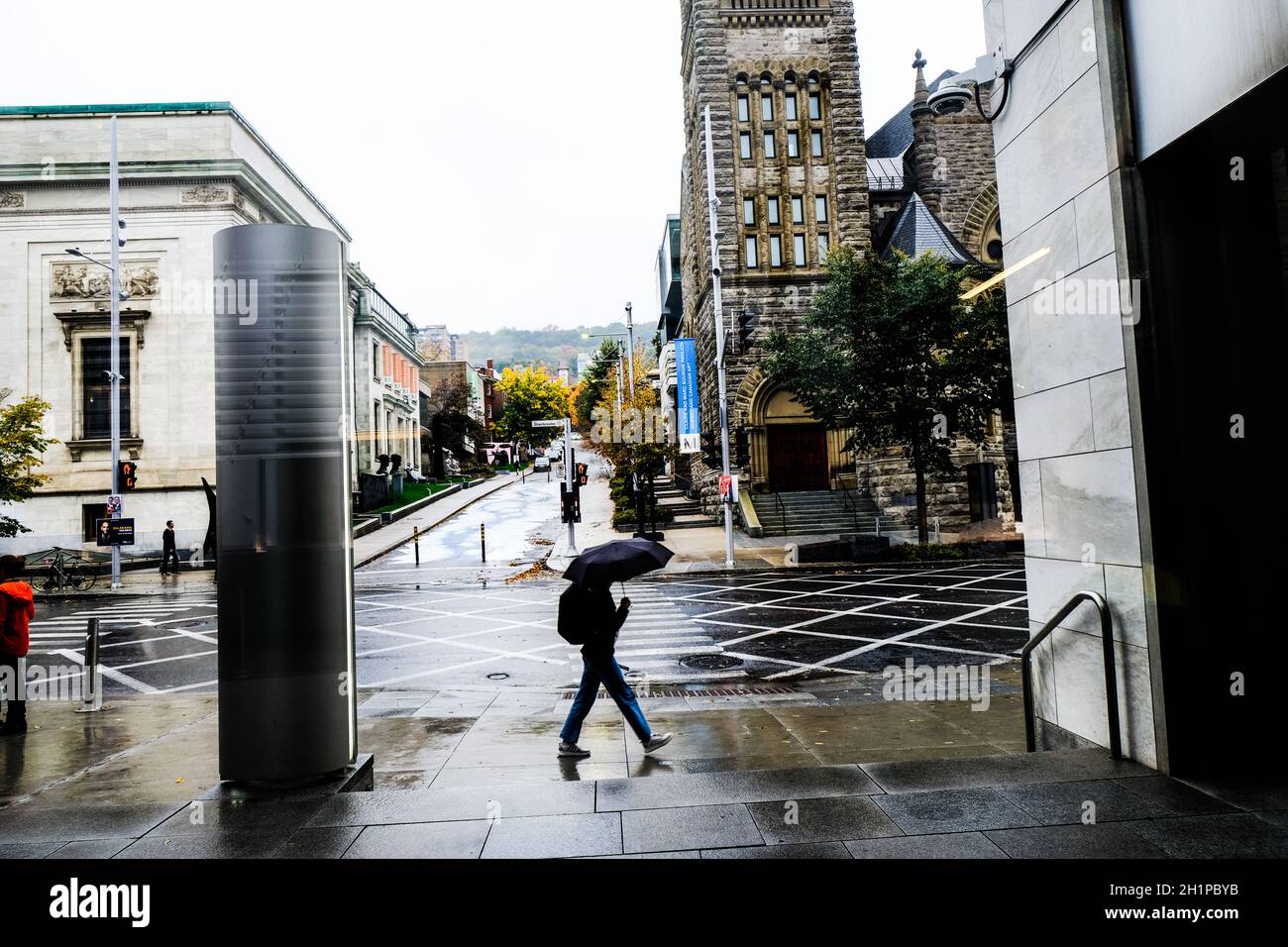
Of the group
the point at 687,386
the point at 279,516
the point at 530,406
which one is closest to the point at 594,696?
the point at 279,516

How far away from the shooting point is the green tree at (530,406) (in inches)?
3814

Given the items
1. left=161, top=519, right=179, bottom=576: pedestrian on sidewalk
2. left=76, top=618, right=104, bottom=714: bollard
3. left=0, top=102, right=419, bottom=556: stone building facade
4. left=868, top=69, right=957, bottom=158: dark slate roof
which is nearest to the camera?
left=76, top=618, right=104, bottom=714: bollard

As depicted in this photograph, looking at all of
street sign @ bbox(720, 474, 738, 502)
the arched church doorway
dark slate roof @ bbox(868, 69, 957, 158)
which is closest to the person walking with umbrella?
street sign @ bbox(720, 474, 738, 502)

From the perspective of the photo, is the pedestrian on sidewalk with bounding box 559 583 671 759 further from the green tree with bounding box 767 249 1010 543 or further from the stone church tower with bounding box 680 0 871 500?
the stone church tower with bounding box 680 0 871 500

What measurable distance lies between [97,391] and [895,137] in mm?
41704

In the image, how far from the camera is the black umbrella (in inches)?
249

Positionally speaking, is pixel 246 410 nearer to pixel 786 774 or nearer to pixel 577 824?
pixel 577 824

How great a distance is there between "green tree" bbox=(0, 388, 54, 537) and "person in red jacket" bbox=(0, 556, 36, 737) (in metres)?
20.4

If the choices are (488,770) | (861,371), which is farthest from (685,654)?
(861,371)

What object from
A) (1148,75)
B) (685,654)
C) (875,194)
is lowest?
(685,654)

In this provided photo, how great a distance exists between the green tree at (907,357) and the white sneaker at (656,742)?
19.5 meters

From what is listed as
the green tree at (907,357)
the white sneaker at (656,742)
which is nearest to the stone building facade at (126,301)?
the green tree at (907,357)

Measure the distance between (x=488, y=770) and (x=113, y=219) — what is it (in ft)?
79.9

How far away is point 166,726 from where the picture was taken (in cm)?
789
